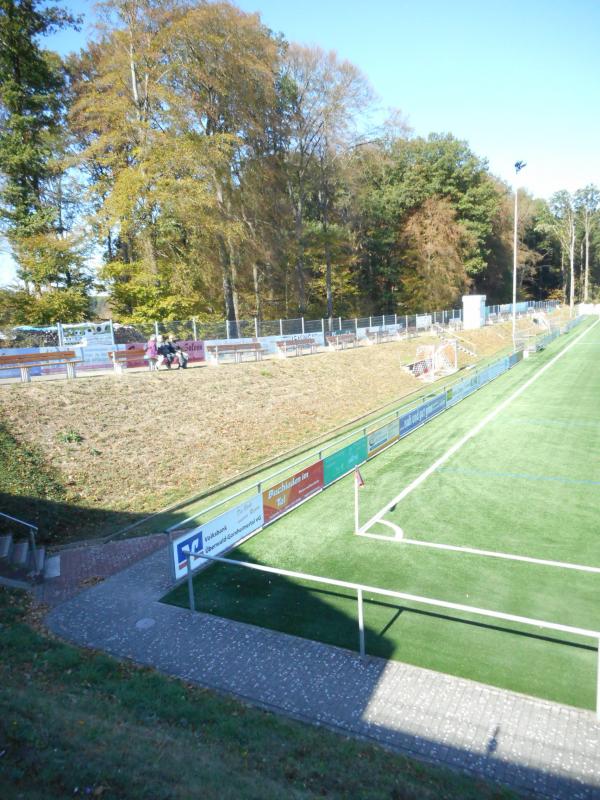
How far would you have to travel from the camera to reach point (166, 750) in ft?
18.8

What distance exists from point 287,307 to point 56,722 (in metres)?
47.3

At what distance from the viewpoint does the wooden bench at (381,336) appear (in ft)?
144

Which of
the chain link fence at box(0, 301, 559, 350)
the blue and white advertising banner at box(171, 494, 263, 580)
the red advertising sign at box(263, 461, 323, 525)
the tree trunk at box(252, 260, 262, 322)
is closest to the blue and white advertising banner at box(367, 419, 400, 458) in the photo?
the red advertising sign at box(263, 461, 323, 525)

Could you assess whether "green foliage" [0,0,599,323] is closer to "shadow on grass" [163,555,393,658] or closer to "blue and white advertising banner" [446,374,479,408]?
"blue and white advertising banner" [446,374,479,408]

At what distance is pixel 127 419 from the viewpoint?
19969 mm

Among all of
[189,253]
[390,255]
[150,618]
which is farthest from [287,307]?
[150,618]

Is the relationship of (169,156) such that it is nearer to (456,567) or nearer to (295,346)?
(295,346)

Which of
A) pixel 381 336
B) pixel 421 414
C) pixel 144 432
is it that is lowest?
pixel 421 414

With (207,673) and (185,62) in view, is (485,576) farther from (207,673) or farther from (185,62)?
(185,62)

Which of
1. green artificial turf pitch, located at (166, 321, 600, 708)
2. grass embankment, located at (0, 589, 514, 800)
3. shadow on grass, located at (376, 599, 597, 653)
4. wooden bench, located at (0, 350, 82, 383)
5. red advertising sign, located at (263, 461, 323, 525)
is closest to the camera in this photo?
grass embankment, located at (0, 589, 514, 800)

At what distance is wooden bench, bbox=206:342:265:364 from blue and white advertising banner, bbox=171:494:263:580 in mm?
16975

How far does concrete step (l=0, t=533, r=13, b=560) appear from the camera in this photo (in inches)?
460

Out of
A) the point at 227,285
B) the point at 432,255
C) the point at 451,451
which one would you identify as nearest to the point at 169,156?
the point at 227,285

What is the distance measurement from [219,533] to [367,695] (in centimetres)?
511
